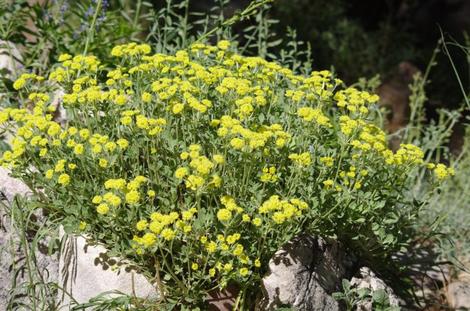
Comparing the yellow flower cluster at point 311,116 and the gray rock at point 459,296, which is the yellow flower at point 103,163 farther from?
the gray rock at point 459,296

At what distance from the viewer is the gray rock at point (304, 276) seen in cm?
264

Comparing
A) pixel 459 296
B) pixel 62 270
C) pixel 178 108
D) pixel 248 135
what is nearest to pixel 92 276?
pixel 62 270

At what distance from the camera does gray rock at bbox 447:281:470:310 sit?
350cm

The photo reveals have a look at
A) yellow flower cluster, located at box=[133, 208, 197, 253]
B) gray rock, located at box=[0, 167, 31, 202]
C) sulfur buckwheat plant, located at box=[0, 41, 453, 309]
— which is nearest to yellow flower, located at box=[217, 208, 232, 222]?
sulfur buckwheat plant, located at box=[0, 41, 453, 309]

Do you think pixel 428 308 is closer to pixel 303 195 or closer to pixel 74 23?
pixel 303 195

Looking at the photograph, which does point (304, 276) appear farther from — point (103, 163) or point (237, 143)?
point (103, 163)

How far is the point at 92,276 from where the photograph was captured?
2684 mm

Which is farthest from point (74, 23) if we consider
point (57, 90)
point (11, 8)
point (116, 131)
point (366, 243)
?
point (366, 243)

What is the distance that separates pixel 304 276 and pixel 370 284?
0.40m

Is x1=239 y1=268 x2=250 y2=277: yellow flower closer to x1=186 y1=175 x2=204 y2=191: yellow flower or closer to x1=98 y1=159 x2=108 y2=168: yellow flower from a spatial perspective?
x1=186 y1=175 x2=204 y2=191: yellow flower

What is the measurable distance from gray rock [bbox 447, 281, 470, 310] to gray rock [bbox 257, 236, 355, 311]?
0.98m

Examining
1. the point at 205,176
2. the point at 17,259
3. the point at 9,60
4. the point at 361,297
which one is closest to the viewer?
the point at 205,176

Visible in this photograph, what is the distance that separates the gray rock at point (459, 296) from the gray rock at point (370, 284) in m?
0.68

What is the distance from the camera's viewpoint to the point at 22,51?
4.13 m
